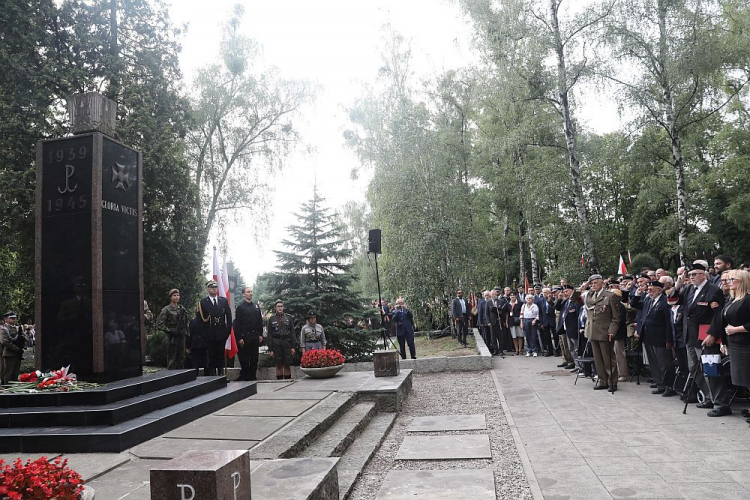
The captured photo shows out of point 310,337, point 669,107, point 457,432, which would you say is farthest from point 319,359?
point 669,107

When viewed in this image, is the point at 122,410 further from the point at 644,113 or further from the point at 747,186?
the point at 747,186

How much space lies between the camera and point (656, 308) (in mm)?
8578

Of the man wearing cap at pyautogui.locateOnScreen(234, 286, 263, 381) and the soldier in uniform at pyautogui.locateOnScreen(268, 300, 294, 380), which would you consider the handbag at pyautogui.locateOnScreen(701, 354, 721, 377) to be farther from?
the man wearing cap at pyautogui.locateOnScreen(234, 286, 263, 381)

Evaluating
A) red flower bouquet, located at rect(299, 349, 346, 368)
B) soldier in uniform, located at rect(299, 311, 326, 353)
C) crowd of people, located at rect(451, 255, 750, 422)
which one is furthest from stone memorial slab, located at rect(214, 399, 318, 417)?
crowd of people, located at rect(451, 255, 750, 422)

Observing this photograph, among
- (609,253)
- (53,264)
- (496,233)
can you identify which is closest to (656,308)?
(53,264)

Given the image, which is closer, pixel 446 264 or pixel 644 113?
pixel 644 113

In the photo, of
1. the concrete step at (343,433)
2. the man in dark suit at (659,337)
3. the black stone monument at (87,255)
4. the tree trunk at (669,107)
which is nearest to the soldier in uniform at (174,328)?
the black stone monument at (87,255)

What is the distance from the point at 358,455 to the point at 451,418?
7.96 ft

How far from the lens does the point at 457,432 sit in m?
7.05

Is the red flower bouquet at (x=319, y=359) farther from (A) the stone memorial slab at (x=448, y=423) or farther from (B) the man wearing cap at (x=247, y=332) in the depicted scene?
(A) the stone memorial slab at (x=448, y=423)

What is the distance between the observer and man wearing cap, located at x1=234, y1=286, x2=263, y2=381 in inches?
407

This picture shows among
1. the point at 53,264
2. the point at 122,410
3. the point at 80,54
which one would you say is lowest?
the point at 122,410

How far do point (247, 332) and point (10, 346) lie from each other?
651 centimetres

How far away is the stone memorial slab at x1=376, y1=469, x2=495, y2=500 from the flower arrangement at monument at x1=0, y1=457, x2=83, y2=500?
2804mm
